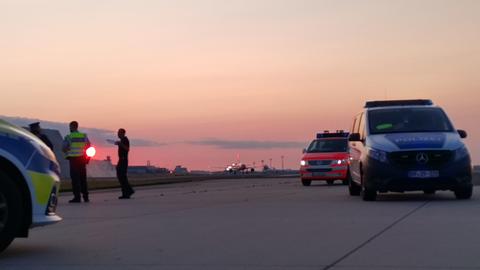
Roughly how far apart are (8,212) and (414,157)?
9.31 metres

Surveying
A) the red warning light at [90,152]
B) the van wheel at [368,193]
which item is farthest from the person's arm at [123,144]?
the van wheel at [368,193]

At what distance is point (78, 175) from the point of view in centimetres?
1895

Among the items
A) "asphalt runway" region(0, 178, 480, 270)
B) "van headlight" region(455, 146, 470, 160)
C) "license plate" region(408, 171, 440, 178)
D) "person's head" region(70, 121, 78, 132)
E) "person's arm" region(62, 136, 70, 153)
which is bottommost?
"asphalt runway" region(0, 178, 480, 270)

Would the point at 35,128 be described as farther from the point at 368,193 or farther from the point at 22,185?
the point at 22,185

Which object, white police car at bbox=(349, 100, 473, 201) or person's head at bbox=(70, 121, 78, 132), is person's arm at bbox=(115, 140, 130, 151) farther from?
white police car at bbox=(349, 100, 473, 201)

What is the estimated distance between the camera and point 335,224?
11.2 m

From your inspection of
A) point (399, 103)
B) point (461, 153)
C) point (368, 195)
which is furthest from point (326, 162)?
point (461, 153)

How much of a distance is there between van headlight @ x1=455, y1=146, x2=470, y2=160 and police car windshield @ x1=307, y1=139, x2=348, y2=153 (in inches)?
529

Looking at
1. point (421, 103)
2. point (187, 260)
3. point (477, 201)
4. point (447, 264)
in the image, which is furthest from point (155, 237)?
point (421, 103)

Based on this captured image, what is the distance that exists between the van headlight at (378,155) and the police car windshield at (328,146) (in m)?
13.3

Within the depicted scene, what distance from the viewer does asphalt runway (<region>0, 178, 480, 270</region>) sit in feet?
25.8

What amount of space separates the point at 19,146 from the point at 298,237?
11.1 ft

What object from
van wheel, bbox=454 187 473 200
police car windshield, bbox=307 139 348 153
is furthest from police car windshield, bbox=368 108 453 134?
police car windshield, bbox=307 139 348 153

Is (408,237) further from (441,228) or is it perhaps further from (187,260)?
(187,260)
